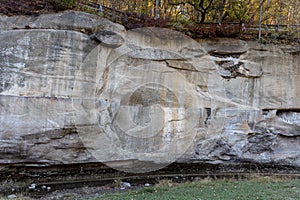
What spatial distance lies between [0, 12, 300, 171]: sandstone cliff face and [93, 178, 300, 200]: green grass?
1690 mm

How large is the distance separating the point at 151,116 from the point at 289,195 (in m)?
5.52

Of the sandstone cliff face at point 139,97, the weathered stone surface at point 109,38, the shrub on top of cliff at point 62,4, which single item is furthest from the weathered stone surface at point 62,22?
the shrub on top of cliff at point 62,4

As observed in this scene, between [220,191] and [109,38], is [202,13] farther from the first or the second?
[220,191]

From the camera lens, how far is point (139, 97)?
10031 mm

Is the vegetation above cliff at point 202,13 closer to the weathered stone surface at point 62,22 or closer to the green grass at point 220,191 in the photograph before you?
the weathered stone surface at point 62,22

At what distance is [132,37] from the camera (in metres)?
10.3

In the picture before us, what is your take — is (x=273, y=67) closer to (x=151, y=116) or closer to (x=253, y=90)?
(x=253, y=90)

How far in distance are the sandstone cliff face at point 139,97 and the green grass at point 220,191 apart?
1690 mm

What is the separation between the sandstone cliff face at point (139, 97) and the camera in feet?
28.0

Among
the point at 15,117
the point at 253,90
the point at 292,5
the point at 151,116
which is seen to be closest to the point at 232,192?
the point at 151,116

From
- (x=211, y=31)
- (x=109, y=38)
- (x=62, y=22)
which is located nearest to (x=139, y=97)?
(x=109, y=38)

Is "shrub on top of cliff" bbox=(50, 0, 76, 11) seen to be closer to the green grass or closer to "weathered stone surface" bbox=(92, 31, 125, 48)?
"weathered stone surface" bbox=(92, 31, 125, 48)

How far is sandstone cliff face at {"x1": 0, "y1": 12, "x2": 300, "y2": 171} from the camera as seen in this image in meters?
8.54

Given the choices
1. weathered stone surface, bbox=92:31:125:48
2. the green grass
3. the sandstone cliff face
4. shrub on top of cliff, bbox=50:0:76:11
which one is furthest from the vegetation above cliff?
the green grass
